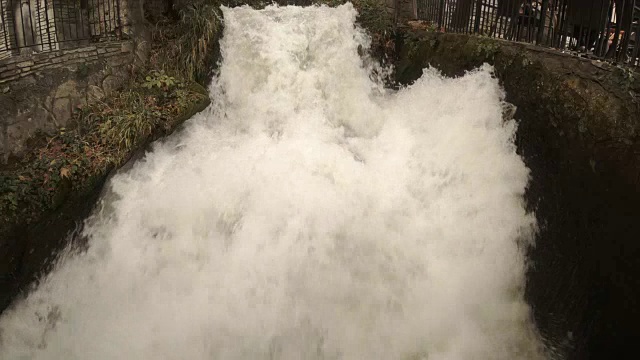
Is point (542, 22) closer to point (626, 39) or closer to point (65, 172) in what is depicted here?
point (626, 39)

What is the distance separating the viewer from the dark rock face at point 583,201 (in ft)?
15.1

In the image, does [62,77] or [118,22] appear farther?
[118,22]

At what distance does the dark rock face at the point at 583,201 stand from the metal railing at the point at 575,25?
1.02ft

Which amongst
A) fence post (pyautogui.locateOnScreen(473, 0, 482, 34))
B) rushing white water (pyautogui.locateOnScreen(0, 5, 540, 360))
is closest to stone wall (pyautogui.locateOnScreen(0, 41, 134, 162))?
rushing white water (pyautogui.locateOnScreen(0, 5, 540, 360))

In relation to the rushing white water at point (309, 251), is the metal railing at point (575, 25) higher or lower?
higher

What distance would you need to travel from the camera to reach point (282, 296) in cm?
490

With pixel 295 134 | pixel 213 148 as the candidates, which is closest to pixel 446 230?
pixel 295 134

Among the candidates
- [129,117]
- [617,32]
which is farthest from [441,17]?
[129,117]

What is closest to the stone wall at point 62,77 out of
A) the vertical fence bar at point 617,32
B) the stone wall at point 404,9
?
the stone wall at point 404,9

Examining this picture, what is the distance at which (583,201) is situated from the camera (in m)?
4.97

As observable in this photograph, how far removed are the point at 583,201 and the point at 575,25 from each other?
226 centimetres

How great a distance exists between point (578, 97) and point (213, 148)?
4.52 metres

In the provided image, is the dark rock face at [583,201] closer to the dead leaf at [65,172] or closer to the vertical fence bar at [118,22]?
the dead leaf at [65,172]

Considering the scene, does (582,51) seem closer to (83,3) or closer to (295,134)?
(295,134)
